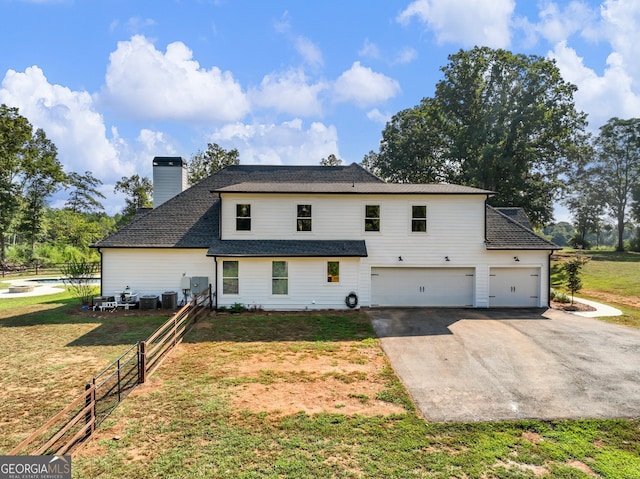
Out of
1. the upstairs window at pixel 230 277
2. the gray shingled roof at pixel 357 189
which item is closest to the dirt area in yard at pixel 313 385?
the upstairs window at pixel 230 277

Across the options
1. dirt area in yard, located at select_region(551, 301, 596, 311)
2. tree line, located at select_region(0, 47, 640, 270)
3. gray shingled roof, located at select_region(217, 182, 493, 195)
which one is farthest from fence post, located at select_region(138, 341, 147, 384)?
tree line, located at select_region(0, 47, 640, 270)

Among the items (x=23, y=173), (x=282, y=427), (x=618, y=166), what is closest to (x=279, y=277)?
(x=282, y=427)

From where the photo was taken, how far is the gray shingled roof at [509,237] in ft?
50.9

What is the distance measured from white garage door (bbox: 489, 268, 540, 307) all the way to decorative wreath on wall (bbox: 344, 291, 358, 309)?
6.82 m

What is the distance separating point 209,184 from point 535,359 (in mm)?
17458

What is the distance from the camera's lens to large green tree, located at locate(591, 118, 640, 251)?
48.2 meters

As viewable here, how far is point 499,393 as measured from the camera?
23.9ft

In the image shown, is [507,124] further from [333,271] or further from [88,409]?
[88,409]

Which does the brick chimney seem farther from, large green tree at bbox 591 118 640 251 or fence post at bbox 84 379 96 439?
large green tree at bbox 591 118 640 251

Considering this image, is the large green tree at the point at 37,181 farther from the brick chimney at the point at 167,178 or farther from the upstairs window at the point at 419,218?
the upstairs window at the point at 419,218

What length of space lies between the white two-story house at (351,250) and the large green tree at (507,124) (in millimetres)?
18553

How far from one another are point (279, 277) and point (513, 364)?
380 inches

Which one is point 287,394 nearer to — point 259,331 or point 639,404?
point 259,331

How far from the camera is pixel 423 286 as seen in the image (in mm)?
15992
